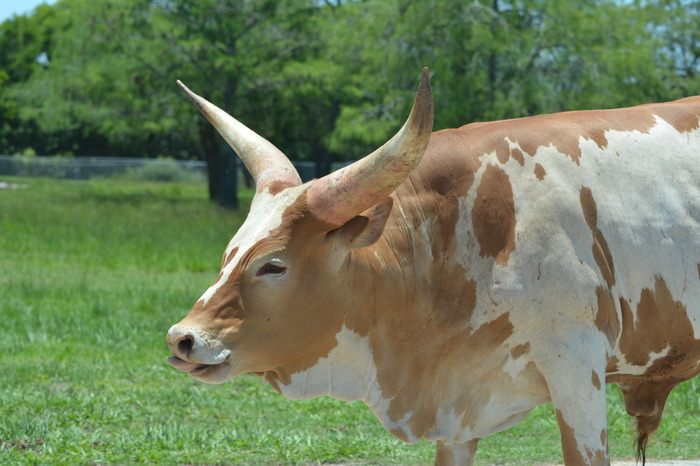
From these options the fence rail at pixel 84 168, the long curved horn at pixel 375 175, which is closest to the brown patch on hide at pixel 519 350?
the long curved horn at pixel 375 175

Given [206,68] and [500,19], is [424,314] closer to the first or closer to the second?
[500,19]

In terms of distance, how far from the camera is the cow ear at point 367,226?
3.77m

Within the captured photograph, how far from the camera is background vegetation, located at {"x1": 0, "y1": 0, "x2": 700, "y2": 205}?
19906mm

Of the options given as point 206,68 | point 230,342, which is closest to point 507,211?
point 230,342

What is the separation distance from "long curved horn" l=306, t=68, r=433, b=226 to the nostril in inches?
26.3

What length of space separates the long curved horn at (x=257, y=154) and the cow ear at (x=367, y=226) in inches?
14.2

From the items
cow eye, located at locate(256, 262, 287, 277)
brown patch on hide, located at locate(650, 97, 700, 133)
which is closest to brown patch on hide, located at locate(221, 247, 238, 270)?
cow eye, located at locate(256, 262, 287, 277)

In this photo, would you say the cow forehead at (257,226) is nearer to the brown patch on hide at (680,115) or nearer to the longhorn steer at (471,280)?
the longhorn steer at (471,280)

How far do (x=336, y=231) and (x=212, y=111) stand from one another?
3.70 feet

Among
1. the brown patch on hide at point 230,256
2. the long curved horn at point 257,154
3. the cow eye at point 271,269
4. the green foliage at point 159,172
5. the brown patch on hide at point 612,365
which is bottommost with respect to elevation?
the green foliage at point 159,172

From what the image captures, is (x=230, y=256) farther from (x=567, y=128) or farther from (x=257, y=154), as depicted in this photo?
(x=567, y=128)

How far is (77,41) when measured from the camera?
27547 millimetres

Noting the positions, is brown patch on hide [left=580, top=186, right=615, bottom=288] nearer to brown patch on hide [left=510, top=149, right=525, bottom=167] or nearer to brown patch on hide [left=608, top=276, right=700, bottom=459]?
brown patch on hide [left=608, top=276, right=700, bottom=459]

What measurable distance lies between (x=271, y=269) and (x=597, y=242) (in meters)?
1.30
